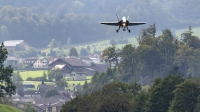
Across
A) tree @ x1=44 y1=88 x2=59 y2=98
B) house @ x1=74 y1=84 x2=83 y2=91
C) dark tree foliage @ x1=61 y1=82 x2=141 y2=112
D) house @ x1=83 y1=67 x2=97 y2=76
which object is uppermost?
house @ x1=83 y1=67 x2=97 y2=76

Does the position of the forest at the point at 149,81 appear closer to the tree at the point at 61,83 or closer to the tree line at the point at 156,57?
the tree line at the point at 156,57

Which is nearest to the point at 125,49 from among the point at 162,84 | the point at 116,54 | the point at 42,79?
the point at 116,54

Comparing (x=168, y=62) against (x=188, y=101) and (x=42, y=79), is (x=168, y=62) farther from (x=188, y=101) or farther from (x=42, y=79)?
(x=188, y=101)

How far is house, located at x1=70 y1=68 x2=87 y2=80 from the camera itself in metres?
187

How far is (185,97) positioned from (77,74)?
101004mm

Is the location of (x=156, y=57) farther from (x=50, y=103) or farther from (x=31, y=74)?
(x=31, y=74)

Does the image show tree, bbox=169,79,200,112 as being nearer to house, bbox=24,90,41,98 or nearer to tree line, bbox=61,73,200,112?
tree line, bbox=61,73,200,112

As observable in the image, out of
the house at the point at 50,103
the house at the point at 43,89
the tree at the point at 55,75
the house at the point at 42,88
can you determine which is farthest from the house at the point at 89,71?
the house at the point at 50,103

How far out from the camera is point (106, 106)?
9031 cm

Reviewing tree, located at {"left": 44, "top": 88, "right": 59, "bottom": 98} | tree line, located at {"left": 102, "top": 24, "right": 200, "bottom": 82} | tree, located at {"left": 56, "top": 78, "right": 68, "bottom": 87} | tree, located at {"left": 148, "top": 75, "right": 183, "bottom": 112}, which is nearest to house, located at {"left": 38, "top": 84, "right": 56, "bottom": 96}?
tree, located at {"left": 44, "top": 88, "right": 59, "bottom": 98}

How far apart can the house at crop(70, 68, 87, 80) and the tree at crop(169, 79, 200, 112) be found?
9360 centimetres

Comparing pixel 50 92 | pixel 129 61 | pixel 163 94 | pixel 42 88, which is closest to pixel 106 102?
pixel 163 94

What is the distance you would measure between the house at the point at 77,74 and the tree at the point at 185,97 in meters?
93.6

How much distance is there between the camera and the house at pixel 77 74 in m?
187
